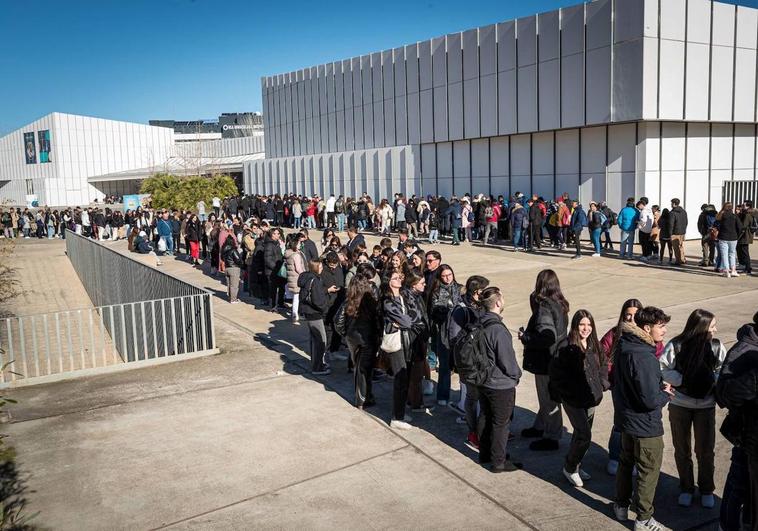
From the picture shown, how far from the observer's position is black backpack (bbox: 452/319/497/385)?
596cm

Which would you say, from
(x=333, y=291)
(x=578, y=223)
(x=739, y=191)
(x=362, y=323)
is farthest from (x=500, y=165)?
(x=362, y=323)

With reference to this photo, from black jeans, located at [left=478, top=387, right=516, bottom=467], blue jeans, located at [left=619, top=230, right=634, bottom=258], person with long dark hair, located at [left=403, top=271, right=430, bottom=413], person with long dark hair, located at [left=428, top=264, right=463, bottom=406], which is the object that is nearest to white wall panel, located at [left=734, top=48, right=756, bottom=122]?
blue jeans, located at [left=619, top=230, right=634, bottom=258]

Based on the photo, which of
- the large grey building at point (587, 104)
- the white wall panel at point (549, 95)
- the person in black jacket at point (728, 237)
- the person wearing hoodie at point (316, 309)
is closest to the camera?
the person wearing hoodie at point (316, 309)

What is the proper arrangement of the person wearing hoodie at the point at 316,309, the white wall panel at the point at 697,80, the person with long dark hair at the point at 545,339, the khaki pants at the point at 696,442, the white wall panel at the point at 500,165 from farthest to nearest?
the white wall panel at the point at 500,165 → the white wall panel at the point at 697,80 → the person wearing hoodie at the point at 316,309 → the person with long dark hair at the point at 545,339 → the khaki pants at the point at 696,442

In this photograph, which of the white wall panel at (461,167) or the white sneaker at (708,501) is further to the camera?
the white wall panel at (461,167)

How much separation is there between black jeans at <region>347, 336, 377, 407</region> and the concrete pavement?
0.70 feet

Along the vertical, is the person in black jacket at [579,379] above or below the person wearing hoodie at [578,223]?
below

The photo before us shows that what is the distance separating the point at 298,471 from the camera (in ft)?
20.7

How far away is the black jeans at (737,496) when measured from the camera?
470 cm

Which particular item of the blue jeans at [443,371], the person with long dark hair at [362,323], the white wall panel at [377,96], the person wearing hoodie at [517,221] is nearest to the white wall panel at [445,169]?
the white wall panel at [377,96]

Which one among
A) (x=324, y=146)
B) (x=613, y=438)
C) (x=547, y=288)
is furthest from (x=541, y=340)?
(x=324, y=146)

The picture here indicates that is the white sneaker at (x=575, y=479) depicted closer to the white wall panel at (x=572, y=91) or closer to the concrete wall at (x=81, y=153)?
the white wall panel at (x=572, y=91)

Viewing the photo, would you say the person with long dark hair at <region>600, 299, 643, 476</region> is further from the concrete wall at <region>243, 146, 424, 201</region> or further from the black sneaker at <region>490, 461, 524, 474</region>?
the concrete wall at <region>243, 146, 424, 201</region>

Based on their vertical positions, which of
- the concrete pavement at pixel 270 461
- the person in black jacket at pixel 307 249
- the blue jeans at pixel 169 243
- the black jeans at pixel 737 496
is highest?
the person in black jacket at pixel 307 249
